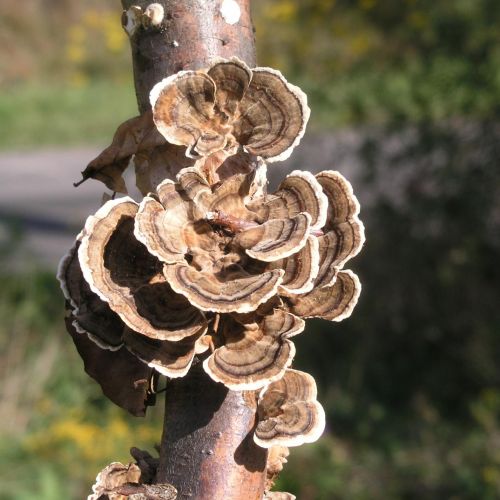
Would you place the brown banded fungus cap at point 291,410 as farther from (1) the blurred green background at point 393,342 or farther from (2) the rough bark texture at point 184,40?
(1) the blurred green background at point 393,342

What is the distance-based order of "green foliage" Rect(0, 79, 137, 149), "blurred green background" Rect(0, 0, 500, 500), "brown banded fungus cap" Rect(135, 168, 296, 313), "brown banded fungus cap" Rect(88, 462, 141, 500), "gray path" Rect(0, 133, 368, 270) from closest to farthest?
1. "brown banded fungus cap" Rect(135, 168, 296, 313)
2. "brown banded fungus cap" Rect(88, 462, 141, 500)
3. "blurred green background" Rect(0, 0, 500, 500)
4. "gray path" Rect(0, 133, 368, 270)
5. "green foliage" Rect(0, 79, 137, 149)

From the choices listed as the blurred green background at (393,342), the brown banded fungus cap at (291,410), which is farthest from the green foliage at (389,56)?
the brown banded fungus cap at (291,410)

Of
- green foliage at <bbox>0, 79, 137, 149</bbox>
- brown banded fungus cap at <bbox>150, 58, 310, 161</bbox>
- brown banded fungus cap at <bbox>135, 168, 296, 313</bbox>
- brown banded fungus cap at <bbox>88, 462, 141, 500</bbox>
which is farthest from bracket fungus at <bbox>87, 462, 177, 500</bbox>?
green foliage at <bbox>0, 79, 137, 149</bbox>

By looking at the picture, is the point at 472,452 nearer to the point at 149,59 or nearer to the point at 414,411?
the point at 414,411

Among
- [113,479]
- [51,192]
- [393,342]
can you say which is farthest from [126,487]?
[51,192]

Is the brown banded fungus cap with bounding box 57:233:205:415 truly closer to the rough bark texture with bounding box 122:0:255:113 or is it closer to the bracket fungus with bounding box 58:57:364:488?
the bracket fungus with bounding box 58:57:364:488

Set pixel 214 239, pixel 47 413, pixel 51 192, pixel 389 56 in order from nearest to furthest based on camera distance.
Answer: pixel 214 239, pixel 47 413, pixel 51 192, pixel 389 56

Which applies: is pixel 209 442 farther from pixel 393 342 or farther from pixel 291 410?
pixel 393 342
